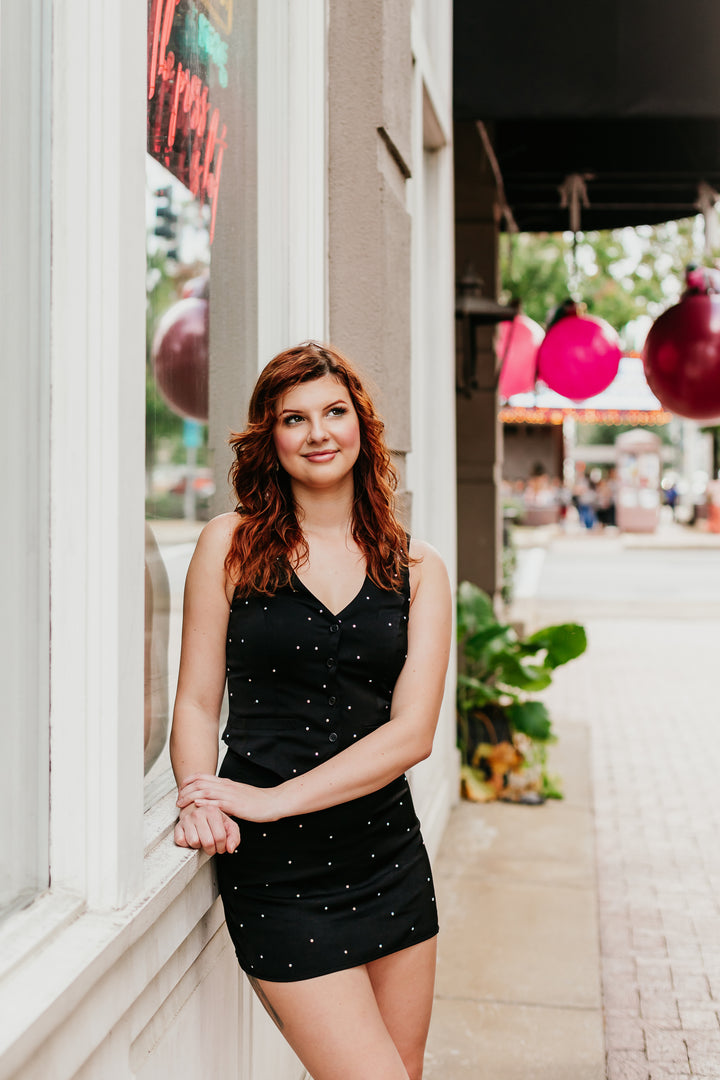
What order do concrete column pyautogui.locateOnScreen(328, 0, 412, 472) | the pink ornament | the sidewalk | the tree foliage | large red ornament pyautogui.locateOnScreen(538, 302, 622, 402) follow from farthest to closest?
the tree foliage, the pink ornament, large red ornament pyautogui.locateOnScreen(538, 302, 622, 402), the sidewalk, concrete column pyautogui.locateOnScreen(328, 0, 412, 472)

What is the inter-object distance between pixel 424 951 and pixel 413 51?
3123 mm

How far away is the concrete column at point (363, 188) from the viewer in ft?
9.57

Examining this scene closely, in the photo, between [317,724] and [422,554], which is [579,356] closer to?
[422,554]

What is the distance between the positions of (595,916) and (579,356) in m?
3.24

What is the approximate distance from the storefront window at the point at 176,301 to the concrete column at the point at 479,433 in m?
4.90

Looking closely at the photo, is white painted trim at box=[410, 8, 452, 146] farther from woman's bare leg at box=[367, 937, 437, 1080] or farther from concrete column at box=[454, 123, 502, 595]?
woman's bare leg at box=[367, 937, 437, 1080]

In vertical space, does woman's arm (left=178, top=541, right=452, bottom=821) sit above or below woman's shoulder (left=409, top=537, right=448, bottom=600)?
below

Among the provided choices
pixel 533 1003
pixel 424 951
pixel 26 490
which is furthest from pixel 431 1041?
pixel 26 490

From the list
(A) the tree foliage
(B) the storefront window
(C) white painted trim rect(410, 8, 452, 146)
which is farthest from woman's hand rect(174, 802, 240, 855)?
(A) the tree foliage

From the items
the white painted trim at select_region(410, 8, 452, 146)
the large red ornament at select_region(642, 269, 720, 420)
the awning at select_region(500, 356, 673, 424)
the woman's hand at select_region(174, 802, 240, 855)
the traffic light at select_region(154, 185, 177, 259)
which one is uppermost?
the awning at select_region(500, 356, 673, 424)

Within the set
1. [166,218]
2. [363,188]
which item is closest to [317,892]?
[166,218]

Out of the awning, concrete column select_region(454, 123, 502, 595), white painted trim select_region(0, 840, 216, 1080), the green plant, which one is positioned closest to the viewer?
white painted trim select_region(0, 840, 216, 1080)

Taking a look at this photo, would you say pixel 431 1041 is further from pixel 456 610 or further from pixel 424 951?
pixel 456 610

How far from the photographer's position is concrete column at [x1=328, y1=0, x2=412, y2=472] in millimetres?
2918
